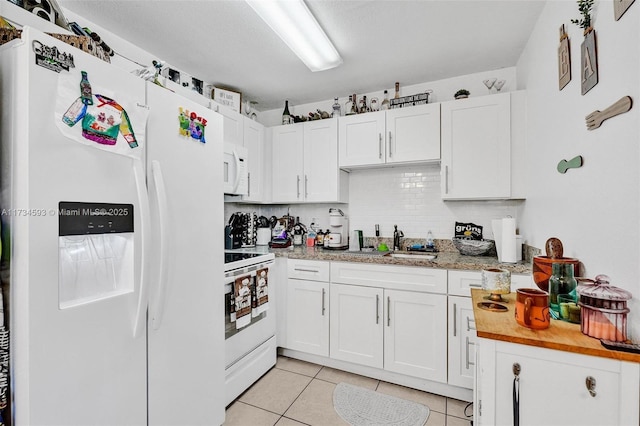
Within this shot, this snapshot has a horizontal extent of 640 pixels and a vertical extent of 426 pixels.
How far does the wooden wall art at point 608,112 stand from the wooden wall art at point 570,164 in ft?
0.48

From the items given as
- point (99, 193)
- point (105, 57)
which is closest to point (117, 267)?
point (99, 193)

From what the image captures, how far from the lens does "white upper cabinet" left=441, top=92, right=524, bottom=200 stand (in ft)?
7.52

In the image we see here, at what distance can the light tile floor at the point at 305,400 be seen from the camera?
74.7 inches

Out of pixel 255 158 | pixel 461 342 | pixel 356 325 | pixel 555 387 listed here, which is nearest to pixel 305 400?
pixel 356 325

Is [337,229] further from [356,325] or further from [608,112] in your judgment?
[608,112]

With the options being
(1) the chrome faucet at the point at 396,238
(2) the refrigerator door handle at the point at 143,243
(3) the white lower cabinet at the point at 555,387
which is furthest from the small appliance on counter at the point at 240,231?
(3) the white lower cabinet at the point at 555,387

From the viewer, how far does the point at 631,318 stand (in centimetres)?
97

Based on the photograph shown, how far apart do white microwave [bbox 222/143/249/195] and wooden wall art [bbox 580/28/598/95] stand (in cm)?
224

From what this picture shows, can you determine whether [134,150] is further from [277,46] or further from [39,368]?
[277,46]

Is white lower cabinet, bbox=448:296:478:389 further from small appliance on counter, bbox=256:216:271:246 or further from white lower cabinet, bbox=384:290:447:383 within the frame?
small appliance on counter, bbox=256:216:271:246

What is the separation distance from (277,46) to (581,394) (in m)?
2.49

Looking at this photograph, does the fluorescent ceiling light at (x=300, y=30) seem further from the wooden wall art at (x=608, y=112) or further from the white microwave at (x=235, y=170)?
the wooden wall art at (x=608, y=112)

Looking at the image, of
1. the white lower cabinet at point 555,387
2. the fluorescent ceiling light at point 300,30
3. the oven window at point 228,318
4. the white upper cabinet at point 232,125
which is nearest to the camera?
the white lower cabinet at point 555,387

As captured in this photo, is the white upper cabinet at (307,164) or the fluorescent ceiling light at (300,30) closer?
the fluorescent ceiling light at (300,30)
